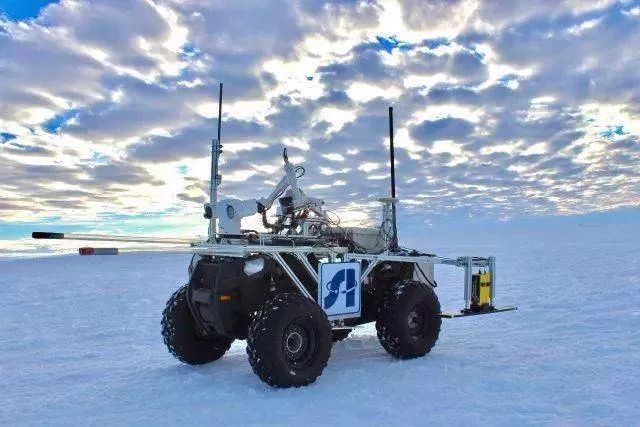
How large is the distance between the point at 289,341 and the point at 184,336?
5.91 feet

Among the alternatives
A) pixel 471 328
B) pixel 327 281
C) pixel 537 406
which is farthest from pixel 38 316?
pixel 537 406

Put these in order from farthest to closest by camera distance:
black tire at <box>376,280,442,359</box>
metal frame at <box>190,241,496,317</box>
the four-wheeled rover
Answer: black tire at <box>376,280,442,359</box>
metal frame at <box>190,241,496,317</box>
the four-wheeled rover

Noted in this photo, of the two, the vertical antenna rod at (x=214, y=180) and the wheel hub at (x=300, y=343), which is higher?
the vertical antenna rod at (x=214, y=180)

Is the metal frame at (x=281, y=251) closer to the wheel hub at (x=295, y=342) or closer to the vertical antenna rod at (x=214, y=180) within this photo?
the vertical antenna rod at (x=214, y=180)

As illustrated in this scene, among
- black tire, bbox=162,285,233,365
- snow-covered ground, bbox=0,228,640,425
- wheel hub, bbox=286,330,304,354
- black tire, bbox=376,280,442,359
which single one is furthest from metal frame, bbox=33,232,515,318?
snow-covered ground, bbox=0,228,640,425

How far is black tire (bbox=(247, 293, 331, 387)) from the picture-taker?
6.21 metres

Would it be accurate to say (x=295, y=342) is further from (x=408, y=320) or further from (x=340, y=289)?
(x=408, y=320)

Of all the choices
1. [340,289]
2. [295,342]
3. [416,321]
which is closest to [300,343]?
[295,342]

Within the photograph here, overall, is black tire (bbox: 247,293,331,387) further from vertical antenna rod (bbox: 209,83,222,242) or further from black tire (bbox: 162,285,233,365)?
vertical antenna rod (bbox: 209,83,222,242)

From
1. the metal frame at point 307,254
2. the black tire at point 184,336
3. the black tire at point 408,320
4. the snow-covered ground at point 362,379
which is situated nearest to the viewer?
the snow-covered ground at point 362,379

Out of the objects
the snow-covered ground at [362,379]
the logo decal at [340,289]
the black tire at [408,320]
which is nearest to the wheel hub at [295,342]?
the snow-covered ground at [362,379]

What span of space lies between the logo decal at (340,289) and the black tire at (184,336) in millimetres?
1703

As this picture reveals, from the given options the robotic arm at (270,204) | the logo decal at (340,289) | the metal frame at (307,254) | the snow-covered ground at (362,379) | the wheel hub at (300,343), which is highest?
the robotic arm at (270,204)

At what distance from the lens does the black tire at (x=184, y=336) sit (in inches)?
297
